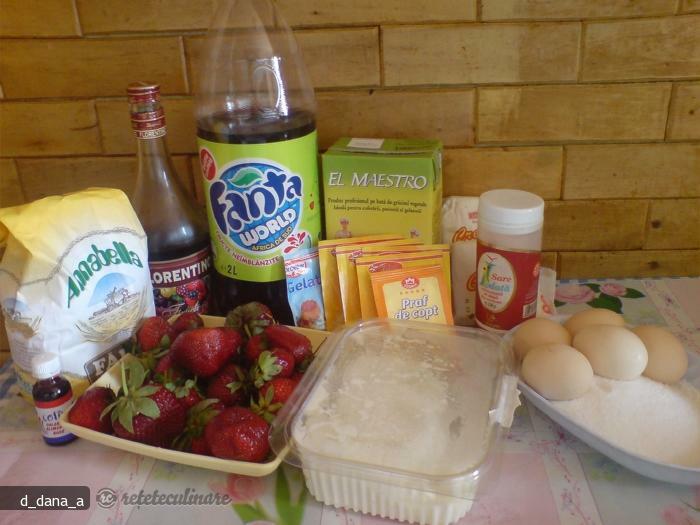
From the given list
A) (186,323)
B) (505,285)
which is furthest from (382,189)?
(186,323)

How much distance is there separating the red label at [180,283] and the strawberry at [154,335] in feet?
0.25

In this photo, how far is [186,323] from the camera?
75 cm

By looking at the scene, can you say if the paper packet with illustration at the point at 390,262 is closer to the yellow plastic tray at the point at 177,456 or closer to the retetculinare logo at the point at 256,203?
the retetculinare logo at the point at 256,203

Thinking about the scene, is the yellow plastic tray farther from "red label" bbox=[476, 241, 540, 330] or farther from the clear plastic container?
"red label" bbox=[476, 241, 540, 330]

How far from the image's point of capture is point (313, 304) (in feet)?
2.75

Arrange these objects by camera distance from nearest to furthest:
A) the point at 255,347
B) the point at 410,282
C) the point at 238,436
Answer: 1. the point at 238,436
2. the point at 255,347
3. the point at 410,282

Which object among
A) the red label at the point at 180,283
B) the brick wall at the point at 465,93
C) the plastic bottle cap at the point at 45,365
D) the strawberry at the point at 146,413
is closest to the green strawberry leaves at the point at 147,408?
the strawberry at the point at 146,413

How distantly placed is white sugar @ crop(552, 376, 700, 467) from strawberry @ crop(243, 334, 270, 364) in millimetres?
325

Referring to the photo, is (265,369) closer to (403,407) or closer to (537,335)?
(403,407)

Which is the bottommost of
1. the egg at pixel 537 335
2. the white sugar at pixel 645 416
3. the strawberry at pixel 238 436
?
the white sugar at pixel 645 416

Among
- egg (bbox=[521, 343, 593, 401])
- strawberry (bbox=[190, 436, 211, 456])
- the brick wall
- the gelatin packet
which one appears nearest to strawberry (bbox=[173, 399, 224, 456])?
strawberry (bbox=[190, 436, 211, 456])

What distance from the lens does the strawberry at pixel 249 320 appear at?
28.9 inches

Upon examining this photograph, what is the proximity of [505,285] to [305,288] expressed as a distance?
0.87ft

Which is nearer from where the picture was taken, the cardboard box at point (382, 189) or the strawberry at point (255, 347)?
the strawberry at point (255, 347)
